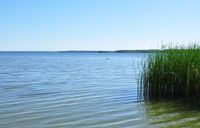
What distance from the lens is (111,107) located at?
12.2 meters

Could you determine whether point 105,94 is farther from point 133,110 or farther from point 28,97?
point 133,110

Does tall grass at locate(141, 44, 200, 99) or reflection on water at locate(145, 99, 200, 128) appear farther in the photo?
tall grass at locate(141, 44, 200, 99)

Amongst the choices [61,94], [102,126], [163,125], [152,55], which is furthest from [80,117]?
[61,94]

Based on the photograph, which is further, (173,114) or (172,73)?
(172,73)

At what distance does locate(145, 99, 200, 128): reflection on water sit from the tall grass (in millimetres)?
493

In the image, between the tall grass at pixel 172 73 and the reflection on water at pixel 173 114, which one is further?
the tall grass at pixel 172 73

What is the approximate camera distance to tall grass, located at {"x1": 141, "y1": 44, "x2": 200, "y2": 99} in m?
12.1

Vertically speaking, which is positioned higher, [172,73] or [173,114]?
[172,73]

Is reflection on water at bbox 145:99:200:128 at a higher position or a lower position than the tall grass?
lower

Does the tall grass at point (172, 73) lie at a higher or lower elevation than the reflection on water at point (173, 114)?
higher

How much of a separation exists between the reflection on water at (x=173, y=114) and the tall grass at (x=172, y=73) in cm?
49

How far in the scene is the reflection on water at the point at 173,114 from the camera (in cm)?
948

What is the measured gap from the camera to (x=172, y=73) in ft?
41.2

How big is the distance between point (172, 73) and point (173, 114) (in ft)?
7.04
